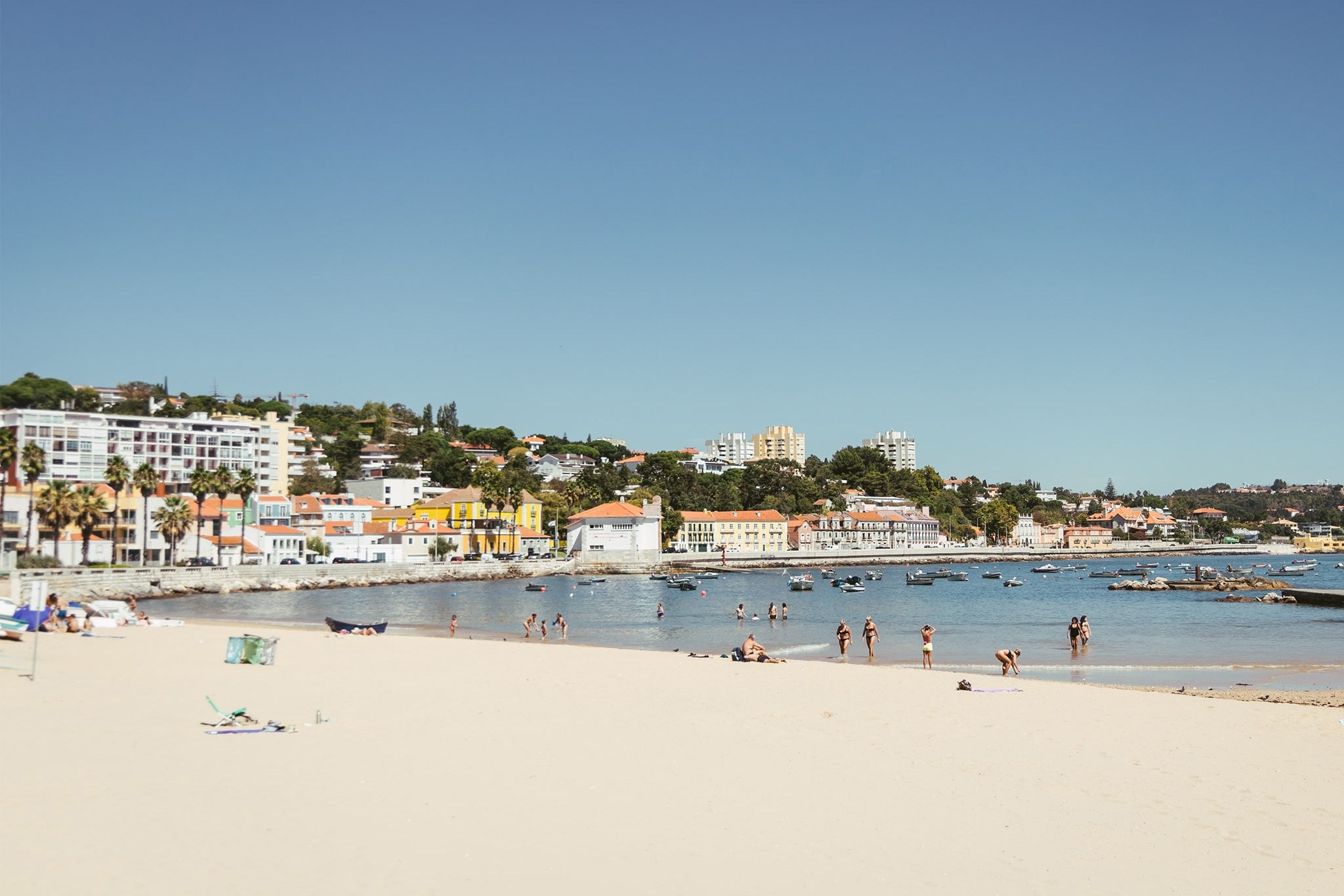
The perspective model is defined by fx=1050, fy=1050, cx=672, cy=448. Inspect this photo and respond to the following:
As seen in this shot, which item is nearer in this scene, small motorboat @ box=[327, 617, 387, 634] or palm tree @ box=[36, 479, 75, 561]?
small motorboat @ box=[327, 617, 387, 634]

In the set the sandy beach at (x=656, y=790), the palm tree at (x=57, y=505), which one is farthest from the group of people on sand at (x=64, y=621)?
the palm tree at (x=57, y=505)

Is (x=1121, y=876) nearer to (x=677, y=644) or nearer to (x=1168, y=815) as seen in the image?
(x=1168, y=815)

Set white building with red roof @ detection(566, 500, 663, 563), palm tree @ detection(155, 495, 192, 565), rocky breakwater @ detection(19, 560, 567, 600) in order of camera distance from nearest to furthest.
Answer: rocky breakwater @ detection(19, 560, 567, 600), palm tree @ detection(155, 495, 192, 565), white building with red roof @ detection(566, 500, 663, 563)

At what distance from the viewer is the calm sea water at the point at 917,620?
31.1 metres

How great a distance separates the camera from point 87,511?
2537 inches

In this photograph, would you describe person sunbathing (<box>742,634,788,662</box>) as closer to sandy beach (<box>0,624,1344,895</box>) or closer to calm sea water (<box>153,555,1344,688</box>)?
calm sea water (<box>153,555,1344,688</box>)

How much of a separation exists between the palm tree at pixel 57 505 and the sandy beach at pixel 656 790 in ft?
161

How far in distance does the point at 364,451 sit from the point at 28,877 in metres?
175

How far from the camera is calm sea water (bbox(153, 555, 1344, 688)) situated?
102 feet

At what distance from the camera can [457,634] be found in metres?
43.6

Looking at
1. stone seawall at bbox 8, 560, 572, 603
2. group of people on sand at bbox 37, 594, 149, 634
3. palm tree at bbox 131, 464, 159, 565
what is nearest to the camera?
group of people on sand at bbox 37, 594, 149, 634

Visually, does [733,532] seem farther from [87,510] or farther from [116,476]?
[87,510]

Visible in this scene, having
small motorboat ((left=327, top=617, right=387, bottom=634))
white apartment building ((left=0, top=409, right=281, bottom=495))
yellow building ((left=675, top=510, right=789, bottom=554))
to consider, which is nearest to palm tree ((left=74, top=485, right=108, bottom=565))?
white apartment building ((left=0, top=409, right=281, bottom=495))

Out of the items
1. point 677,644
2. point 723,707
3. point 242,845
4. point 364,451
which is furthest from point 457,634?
point 364,451
